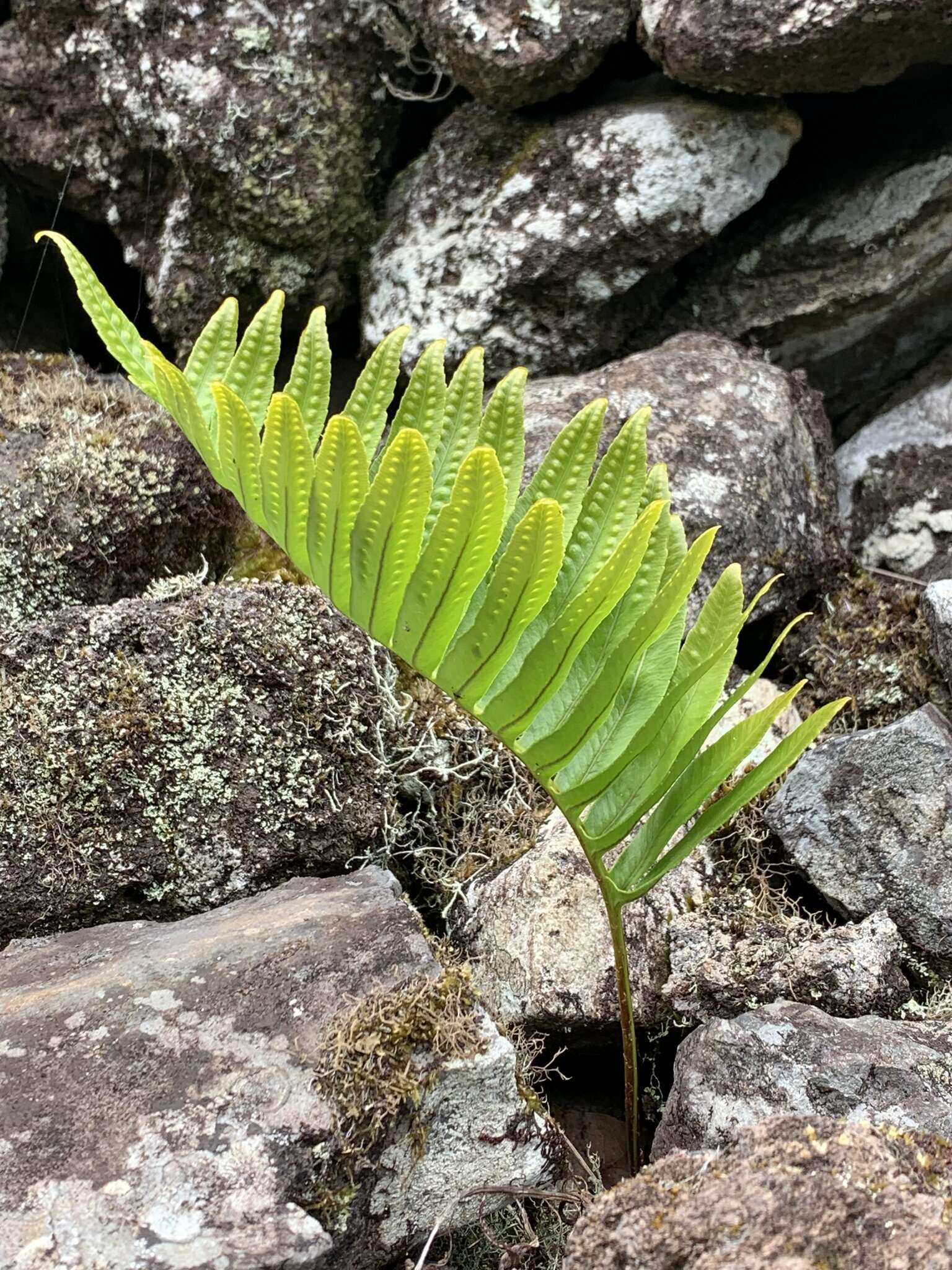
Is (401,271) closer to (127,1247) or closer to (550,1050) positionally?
(550,1050)

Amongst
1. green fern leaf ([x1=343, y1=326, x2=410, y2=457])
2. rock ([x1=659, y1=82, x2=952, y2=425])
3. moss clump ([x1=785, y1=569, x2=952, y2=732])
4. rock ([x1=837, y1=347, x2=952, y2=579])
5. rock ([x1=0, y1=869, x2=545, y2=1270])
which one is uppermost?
rock ([x1=659, y1=82, x2=952, y2=425])

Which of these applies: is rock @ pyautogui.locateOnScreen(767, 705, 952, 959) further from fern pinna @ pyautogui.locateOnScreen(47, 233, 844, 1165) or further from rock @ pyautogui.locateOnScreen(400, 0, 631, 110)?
rock @ pyautogui.locateOnScreen(400, 0, 631, 110)

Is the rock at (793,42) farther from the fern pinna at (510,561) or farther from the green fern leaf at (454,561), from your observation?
the green fern leaf at (454,561)

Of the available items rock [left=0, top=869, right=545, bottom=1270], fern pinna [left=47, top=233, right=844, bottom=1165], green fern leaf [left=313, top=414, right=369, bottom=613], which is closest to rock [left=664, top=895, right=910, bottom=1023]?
fern pinna [left=47, top=233, right=844, bottom=1165]

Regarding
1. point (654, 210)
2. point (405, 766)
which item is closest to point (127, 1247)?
point (405, 766)

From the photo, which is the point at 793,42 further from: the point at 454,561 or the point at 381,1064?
the point at 381,1064

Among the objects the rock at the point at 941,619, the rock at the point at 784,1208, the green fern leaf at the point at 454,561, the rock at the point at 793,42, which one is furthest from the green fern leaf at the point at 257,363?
the rock at the point at 941,619

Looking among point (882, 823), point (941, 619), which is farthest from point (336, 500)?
point (941, 619)

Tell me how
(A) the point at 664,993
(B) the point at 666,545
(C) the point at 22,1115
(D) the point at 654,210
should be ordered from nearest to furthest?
(C) the point at 22,1115
(B) the point at 666,545
(A) the point at 664,993
(D) the point at 654,210
